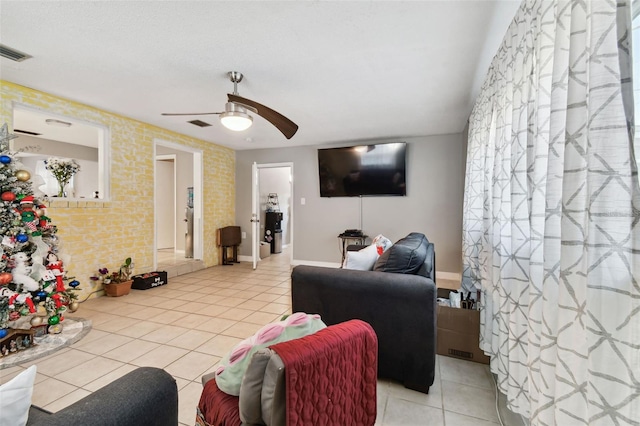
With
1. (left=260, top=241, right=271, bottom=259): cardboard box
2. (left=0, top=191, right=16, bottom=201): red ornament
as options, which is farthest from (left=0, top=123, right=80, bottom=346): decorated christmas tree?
(left=260, top=241, right=271, bottom=259): cardboard box

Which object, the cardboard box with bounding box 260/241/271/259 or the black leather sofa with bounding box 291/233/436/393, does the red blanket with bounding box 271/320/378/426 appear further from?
the cardboard box with bounding box 260/241/271/259

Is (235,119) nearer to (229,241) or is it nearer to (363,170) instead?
(363,170)

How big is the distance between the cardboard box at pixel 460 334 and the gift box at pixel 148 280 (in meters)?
3.82

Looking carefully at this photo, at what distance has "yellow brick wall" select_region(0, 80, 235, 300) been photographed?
3.17 metres

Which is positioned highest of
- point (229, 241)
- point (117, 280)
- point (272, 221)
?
point (272, 221)

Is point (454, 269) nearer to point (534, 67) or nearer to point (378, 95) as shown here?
point (378, 95)

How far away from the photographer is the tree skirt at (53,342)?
2176mm

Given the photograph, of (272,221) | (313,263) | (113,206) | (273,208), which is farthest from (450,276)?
(113,206)

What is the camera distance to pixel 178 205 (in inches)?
251

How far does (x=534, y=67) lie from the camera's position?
1.24m

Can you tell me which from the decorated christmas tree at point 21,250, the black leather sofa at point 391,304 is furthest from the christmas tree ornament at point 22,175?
the black leather sofa at point 391,304

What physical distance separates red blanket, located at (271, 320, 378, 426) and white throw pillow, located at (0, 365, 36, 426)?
0.62m

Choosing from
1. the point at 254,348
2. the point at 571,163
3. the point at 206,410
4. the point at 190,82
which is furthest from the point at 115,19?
the point at 571,163

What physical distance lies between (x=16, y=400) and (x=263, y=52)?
2.32 meters
